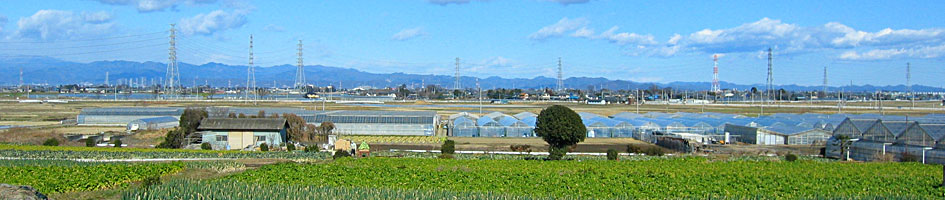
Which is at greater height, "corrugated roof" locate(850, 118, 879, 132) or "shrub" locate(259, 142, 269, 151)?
"corrugated roof" locate(850, 118, 879, 132)

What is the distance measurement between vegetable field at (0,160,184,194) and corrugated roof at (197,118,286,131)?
1462cm

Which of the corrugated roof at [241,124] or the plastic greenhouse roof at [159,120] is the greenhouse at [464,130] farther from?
the plastic greenhouse roof at [159,120]

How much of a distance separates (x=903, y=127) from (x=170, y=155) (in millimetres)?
32307

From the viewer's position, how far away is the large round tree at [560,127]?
30422 millimetres

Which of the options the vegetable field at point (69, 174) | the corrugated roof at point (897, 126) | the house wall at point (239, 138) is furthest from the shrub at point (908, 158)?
the house wall at point (239, 138)

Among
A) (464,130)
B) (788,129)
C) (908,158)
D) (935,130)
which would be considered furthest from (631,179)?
(464,130)

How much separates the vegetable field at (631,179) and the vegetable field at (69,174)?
8.75ft

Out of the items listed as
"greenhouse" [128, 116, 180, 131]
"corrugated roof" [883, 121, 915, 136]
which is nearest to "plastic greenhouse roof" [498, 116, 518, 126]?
"corrugated roof" [883, 121, 915, 136]

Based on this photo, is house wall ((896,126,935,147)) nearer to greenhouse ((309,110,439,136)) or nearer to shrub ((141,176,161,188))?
greenhouse ((309,110,439,136))

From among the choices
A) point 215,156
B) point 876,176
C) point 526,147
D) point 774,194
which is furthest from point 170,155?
point 876,176

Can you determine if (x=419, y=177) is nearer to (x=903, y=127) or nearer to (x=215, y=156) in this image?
(x=215, y=156)

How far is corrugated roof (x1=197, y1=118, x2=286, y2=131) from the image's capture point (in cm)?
3688

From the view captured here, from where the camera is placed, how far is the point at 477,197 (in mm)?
13125

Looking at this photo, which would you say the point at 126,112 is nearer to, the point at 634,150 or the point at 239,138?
the point at 239,138
